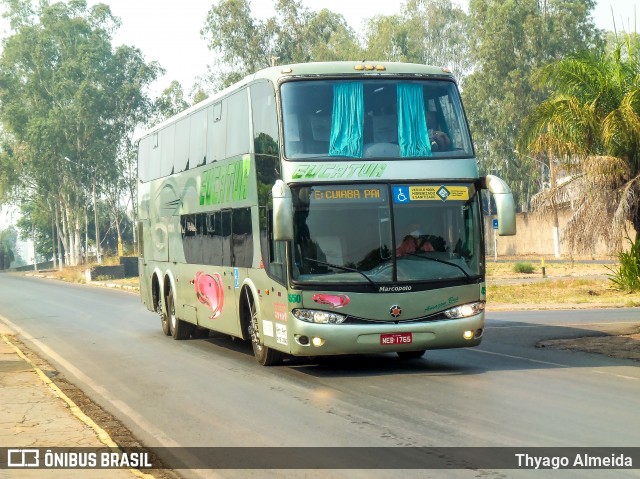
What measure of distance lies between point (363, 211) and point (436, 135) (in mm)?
1574

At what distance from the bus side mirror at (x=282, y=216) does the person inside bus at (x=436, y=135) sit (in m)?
2.30

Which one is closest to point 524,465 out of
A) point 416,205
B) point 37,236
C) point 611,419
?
point 611,419

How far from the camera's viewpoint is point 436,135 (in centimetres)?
1508

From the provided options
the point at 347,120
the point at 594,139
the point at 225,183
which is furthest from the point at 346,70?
the point at 594,139

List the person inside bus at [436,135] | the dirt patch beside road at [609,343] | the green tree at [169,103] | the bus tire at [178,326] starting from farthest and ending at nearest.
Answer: the green tree at [169,103] → the bus tire at [178,326] → the dirt patch beside road at [609,343] → the person inside bus at [436,135]

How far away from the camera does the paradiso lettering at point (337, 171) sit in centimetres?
1447

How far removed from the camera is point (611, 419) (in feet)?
A: 34.9

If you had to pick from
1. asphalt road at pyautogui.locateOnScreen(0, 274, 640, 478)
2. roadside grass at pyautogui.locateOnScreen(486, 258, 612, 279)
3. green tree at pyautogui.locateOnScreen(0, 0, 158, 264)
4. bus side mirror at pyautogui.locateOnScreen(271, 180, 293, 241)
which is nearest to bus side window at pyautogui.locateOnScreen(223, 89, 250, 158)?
bus side mirror at pyautogui.locateOnScreen(271, 180, 293, 241)

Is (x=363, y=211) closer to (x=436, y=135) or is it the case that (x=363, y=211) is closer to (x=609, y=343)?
(x=436, y=135)

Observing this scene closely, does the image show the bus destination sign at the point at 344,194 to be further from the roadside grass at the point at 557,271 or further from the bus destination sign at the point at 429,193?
the roadside grass at the point at 557,271

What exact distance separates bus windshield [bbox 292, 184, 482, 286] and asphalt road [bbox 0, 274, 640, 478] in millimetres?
1399

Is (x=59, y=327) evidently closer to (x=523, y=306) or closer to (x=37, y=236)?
(x=523, y=306)

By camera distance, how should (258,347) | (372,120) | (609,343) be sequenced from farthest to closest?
(609,343), (258,347), (372,120)

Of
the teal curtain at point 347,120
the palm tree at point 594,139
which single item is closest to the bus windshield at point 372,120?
the teal curtain at point 347,120
